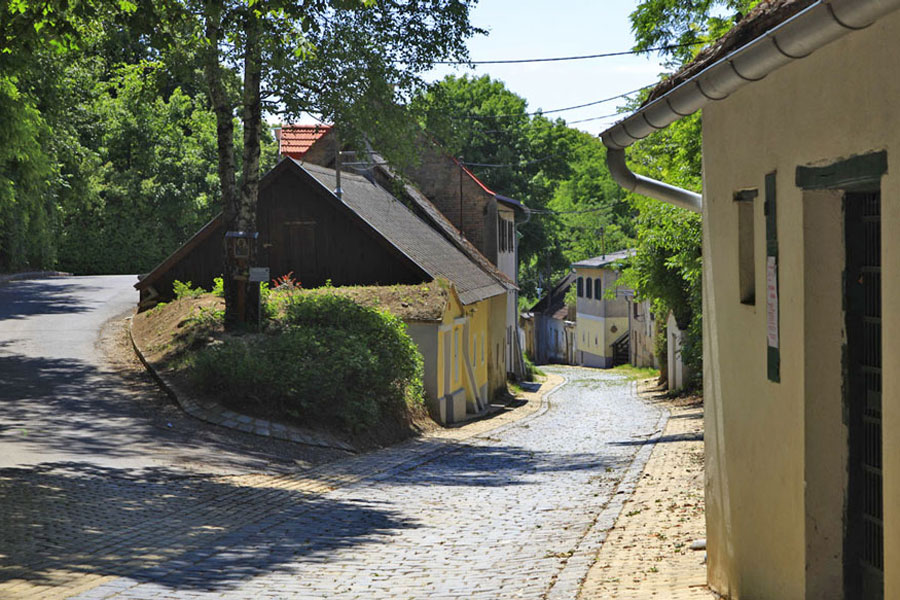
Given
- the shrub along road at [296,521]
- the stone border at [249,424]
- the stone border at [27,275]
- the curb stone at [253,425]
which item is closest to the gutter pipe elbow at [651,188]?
the shrub along road at [296,521]

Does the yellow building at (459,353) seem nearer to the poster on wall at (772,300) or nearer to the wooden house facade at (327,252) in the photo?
the wooden house facade at (327,252)

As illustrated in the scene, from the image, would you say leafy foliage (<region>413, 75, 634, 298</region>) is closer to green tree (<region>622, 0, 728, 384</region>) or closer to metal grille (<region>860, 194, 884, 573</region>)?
green tree (<region>622, 0, 728, 384</region>)

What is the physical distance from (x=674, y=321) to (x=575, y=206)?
5946 centimetres

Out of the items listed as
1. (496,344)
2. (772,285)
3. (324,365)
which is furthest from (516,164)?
(772,285)

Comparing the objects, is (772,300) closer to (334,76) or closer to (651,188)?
(651,188)

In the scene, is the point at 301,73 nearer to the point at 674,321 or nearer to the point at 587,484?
the point at 587,484

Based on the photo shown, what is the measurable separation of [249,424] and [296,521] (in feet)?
19.4

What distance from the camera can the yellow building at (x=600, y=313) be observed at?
6619 cm

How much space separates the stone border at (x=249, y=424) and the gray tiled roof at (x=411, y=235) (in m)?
9.08

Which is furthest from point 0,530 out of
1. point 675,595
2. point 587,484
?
point 587,484

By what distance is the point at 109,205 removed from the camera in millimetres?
49219

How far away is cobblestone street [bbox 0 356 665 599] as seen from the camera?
332 inches

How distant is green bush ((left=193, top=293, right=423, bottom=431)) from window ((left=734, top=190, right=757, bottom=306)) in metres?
12.1

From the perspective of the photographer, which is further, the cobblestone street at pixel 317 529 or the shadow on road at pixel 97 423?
the shadow on road at pixel 97 423
